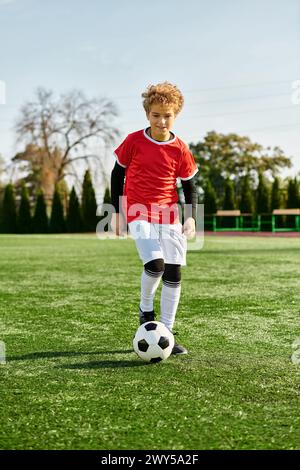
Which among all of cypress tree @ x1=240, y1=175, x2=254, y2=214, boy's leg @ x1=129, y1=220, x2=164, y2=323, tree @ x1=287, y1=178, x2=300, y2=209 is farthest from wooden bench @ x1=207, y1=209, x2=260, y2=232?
boy's leg @ x1=129, y1=220, x2=164, y2=323

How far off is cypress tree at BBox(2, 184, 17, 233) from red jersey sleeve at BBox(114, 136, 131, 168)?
36070 mm

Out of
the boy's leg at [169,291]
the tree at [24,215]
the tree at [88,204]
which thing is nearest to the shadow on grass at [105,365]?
the boy's leg at [169,291]

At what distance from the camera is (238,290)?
7.80 metres

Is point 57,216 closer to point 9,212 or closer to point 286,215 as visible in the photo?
point 9,212

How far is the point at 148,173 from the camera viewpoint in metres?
4.37

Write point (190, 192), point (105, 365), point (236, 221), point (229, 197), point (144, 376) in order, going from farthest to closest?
point (229, 197) → point (236, 221) → point (190, 192) → point (105, 365) → point (144, 376)

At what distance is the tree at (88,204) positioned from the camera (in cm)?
3788

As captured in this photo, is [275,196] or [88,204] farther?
[88,204]

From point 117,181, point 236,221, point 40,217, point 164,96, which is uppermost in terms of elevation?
point 164,96

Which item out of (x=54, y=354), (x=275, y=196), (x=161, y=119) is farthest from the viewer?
(x=275, y=196)

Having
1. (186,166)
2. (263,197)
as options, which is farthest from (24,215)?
(186,166)

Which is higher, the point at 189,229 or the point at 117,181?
the point at 117,181

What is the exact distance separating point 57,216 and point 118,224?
34.5m

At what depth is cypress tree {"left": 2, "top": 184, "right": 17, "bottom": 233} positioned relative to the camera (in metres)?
39.5
